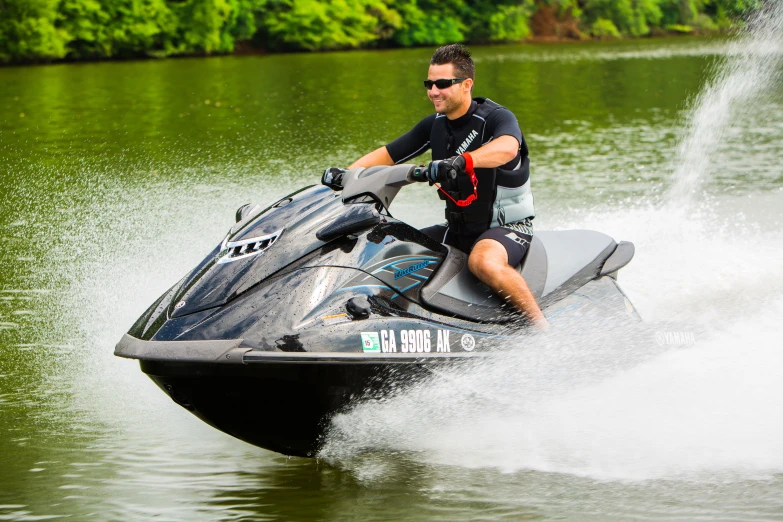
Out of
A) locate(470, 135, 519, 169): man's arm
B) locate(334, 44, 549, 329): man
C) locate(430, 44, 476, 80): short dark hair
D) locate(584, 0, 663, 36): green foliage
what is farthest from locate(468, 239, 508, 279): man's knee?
locate(584, 0, 663, 36): green foliage

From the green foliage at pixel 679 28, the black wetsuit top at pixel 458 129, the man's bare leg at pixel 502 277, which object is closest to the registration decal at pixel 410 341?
the man's bare leg at pixel 502 277

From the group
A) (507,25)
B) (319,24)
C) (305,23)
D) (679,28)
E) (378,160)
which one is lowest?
(378,160)

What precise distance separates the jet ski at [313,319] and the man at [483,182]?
119 millimetres

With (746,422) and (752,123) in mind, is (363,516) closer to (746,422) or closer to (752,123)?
(746,422)

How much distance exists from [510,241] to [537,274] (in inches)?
7.8

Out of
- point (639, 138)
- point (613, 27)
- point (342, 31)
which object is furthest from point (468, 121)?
point (613, 27)

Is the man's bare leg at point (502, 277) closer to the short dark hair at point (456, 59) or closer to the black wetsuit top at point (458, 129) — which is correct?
the black wetsuit top at point (458, 129)

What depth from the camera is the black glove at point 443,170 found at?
3564 mm

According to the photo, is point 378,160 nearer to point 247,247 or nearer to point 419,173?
point 419,173

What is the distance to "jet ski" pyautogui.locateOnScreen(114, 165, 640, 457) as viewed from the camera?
3410 mm

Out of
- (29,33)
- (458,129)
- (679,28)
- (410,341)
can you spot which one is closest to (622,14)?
(679,28)

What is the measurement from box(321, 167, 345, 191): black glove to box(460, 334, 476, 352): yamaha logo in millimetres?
758

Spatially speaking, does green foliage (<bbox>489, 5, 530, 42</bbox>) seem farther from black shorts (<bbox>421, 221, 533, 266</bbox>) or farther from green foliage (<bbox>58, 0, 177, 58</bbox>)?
black shorts (<bbox>421, 221, 533, 266</bbox>)

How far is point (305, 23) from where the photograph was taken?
39.5m
